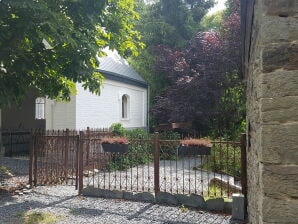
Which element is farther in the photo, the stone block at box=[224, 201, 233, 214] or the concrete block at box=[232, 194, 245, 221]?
the stone block at box=[224, 201, 233, 214]

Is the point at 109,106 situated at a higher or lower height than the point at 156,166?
higher

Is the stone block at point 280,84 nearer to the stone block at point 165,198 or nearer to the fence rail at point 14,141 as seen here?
the stone block at point 165,198

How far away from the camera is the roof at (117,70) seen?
660 inches

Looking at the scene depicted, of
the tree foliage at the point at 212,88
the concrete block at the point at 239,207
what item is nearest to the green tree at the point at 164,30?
the tree foliage at the point at 212,88

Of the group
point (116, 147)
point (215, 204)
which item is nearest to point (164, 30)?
point (116, 147)

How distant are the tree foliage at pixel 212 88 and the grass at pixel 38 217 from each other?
11264mm

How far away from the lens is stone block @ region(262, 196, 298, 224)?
95.8 inches

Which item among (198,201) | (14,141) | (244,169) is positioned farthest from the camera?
(14,141)

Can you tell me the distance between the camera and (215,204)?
7250 mm

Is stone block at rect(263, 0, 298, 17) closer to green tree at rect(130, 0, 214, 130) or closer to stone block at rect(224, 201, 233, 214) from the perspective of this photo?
stone block at rect(224, 201, 233, 214)

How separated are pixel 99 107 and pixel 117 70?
260cm

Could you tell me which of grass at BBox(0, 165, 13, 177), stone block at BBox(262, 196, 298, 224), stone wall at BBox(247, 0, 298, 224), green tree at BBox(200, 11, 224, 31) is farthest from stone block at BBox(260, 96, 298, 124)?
green tree at BBox(200, 11, 224, 31)

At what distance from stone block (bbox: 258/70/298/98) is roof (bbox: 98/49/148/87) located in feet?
44.5

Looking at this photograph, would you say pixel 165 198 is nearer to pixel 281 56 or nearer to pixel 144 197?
pixel 144 197
